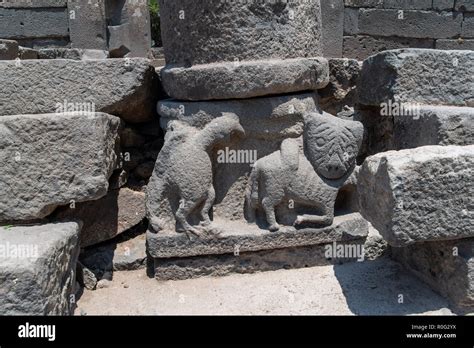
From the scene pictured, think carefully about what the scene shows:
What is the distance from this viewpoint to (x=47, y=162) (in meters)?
2.23

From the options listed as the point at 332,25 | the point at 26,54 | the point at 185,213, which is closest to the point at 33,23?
the point at 26,54

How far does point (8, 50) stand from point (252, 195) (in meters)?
2.92

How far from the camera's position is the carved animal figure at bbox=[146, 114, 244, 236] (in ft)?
8.03

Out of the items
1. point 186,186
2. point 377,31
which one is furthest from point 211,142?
point 377,31

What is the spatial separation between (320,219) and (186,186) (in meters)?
0.79

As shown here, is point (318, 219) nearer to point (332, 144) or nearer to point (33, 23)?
point (332, 144)

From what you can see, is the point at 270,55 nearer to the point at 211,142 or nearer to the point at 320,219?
the point at 211,142

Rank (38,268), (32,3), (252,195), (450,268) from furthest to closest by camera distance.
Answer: (32,3), (252,195), (450,268), (38,268)

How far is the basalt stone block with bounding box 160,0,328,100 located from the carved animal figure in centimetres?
20

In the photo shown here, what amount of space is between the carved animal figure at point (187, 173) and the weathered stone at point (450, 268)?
1158 mm

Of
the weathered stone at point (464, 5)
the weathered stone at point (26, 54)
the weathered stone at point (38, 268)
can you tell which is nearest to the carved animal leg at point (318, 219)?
the weathered stone at point (38, 268)

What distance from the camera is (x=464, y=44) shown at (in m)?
7.86

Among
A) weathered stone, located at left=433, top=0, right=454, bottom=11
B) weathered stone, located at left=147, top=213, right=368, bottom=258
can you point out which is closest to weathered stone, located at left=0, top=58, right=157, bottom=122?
weathered stone, located at left=147, top=213, right=368, bottom=258

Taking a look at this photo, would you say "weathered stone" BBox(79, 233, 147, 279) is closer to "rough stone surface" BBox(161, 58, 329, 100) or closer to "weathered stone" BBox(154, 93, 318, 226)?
"weathered stone" BBox(154, 93, 318, 226)
